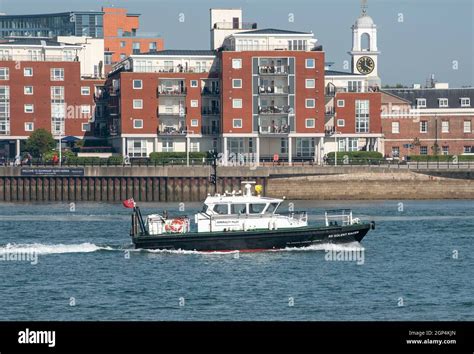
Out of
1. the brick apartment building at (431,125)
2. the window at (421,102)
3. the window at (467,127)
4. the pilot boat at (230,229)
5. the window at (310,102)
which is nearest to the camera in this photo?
the pilot boat at (230,229)

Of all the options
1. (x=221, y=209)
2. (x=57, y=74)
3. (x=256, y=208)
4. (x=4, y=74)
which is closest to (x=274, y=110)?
(x=57, y=74)

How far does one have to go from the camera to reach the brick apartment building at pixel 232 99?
11625 cm

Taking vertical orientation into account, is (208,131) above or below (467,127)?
below

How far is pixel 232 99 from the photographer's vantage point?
116500 mm

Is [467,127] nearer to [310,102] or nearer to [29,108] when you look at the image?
[310,102]

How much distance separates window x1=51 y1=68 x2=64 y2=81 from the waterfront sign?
1034 inches

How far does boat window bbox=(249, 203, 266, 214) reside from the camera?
46594 mm

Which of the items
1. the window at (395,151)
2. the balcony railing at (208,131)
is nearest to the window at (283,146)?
the balcony railing at (208,131)

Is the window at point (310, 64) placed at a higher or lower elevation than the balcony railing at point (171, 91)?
higher

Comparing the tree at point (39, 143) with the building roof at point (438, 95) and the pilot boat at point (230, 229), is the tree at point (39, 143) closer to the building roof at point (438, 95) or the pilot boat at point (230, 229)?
the building roof at point (438, 95)

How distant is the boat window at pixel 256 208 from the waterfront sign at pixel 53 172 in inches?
2220

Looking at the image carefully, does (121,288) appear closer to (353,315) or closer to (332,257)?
(353,315)

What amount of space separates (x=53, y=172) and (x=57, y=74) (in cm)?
2709

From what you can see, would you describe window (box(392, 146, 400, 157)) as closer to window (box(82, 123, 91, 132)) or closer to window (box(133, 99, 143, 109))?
window (box(133, 99, 143, 109))
